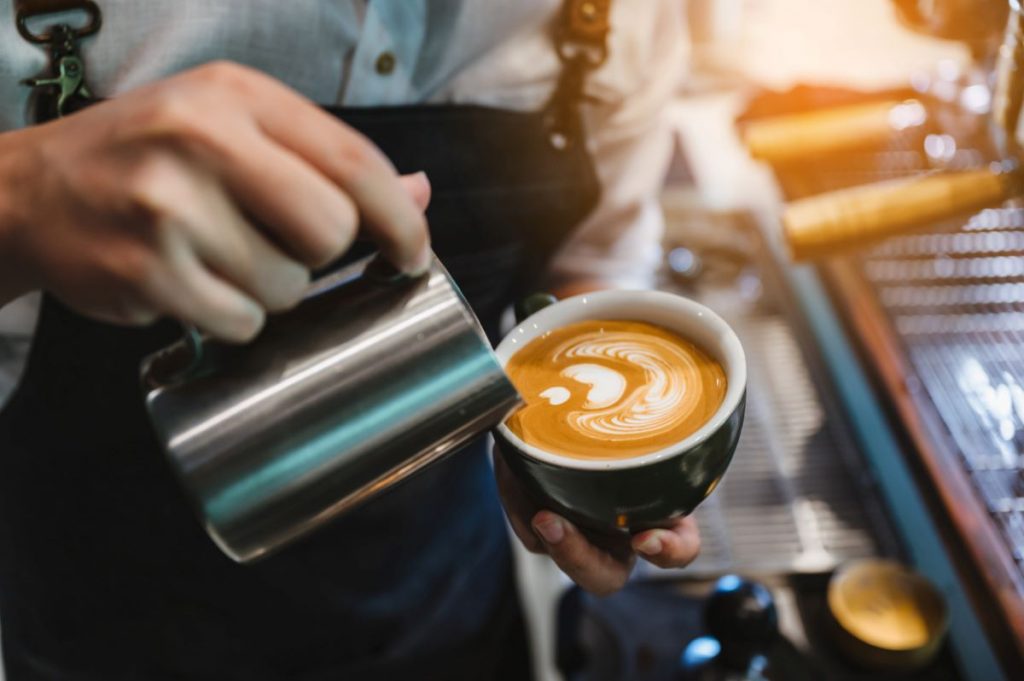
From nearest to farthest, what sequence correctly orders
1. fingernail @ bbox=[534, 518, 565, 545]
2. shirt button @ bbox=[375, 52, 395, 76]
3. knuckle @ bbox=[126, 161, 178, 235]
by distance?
knuckle @ bbox=[126, 161, 178, 235] → fingernail @ bbox=[534, 518, 565, 545] → shirt button @ bbox=[375, 52, 395, 76]

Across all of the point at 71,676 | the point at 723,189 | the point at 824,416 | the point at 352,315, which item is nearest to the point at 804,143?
the point at 824,416

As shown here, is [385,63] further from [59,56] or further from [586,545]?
[586,545]

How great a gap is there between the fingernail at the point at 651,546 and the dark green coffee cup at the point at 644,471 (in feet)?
0.05

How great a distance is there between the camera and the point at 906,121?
4.80 ft

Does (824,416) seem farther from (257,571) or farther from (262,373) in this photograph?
(262,373)

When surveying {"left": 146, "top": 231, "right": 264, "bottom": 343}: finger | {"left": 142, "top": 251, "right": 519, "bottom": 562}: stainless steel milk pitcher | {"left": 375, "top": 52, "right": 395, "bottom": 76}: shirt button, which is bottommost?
{"left": 142, "top": 251, "right": 519, "bottom": 562}: stainless steel milk pitcher

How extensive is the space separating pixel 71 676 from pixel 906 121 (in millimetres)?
1626

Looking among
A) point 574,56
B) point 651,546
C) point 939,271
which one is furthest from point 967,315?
point 651,546

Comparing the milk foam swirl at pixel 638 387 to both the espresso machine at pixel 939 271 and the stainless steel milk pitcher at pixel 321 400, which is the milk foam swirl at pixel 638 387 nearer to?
the stainless steel milk pitcher at pixel 321 400

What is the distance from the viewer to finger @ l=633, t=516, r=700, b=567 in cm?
68

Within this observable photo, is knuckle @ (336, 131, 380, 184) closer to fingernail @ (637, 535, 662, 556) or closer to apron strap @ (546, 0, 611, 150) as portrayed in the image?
fingernail @ (637, 535, 662, 556)

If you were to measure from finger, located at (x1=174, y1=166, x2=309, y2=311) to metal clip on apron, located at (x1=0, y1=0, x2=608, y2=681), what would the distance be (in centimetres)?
42

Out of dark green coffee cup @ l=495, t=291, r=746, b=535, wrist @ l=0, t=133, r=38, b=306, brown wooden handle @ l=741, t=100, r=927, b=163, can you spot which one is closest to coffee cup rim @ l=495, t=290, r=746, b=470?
dark green coffee cup @ l=495, t=291, r=746, b=535

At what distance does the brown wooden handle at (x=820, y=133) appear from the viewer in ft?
4.29
